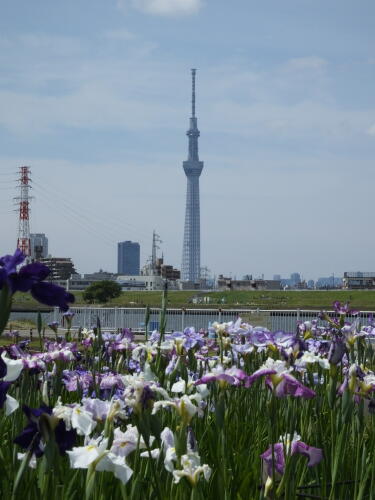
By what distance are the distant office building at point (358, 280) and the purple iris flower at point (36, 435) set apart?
450ft

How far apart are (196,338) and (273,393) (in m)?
2.33

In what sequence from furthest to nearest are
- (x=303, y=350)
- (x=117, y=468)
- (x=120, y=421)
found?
(x=303, y=350) < (x=120, y=421) < (x=117, y=468)

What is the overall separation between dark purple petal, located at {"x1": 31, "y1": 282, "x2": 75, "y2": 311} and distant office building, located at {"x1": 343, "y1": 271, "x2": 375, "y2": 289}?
138 meters

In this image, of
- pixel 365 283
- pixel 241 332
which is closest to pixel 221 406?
pixel 241 332

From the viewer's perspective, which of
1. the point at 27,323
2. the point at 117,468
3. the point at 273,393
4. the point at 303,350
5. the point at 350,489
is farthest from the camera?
the point at 27,323

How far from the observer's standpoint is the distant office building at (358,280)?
141250 mm

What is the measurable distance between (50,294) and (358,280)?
6205 inches

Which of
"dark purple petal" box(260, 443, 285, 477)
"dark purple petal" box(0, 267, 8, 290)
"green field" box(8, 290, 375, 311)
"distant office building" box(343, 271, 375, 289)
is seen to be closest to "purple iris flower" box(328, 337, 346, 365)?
"dark purple petal" box(260, 443, 285, 477)

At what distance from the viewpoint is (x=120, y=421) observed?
3426 mm

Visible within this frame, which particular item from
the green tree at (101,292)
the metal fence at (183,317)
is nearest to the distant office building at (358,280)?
the green tree at (101,292)

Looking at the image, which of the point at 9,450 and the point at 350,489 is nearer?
the point at 350,489

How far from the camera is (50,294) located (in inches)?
68.6

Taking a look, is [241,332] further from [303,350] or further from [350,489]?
[350,489]

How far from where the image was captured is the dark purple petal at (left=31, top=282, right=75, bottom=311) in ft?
5.70
